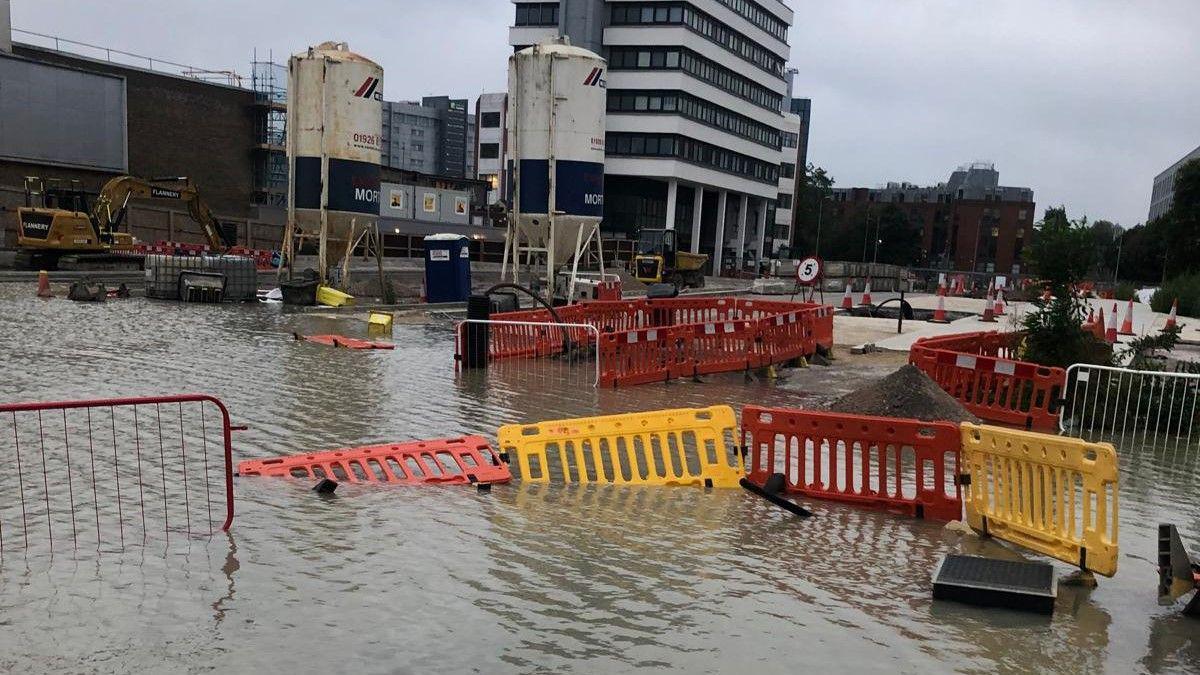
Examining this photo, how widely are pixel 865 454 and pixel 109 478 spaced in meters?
6.44

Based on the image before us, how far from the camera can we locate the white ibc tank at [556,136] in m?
23.6

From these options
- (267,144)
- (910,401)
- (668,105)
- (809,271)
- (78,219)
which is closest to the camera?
(910,401)

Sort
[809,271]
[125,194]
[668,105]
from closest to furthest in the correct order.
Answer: [809,271]
[125,194]
[668,105]

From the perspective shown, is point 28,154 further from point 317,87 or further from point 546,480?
point 546,480

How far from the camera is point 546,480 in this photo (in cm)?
809

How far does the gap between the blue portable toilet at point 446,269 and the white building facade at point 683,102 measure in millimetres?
40067

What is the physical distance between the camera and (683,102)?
69.4m

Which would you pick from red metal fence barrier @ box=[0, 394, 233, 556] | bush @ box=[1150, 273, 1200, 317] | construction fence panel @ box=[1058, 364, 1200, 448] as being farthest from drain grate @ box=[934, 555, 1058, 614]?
bush @ box=[1150, 273, 1200, 317]

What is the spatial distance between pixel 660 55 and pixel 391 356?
191 feet

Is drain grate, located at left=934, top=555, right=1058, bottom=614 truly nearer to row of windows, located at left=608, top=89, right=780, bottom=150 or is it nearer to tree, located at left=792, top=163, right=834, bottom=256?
row of windows, located at left=608, top=89, right=780, bottom=150

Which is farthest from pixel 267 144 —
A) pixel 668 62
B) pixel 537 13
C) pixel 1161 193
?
pixel 1161 193

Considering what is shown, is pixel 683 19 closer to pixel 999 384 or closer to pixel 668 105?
pixel 668 105

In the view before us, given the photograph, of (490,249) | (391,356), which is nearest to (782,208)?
(490,249)

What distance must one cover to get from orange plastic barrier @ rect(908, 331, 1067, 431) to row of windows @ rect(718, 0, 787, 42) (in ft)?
220
